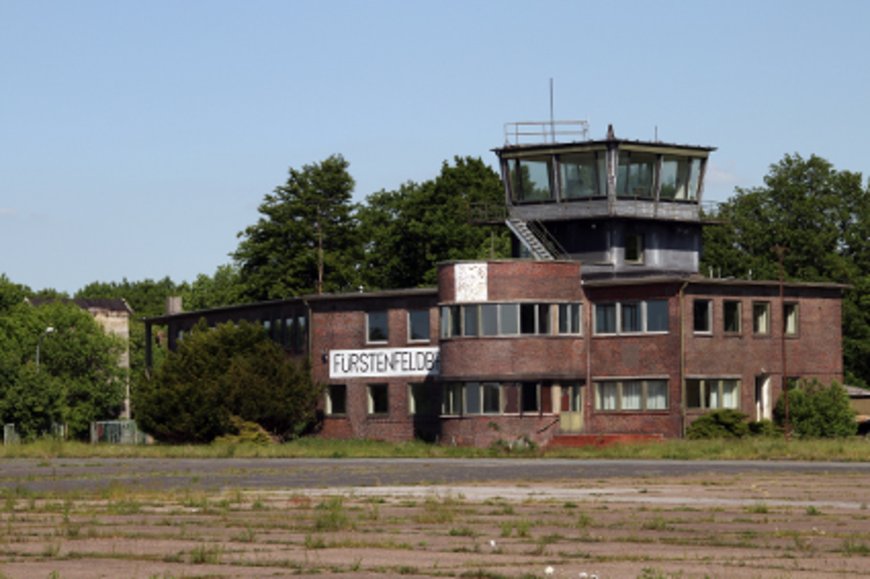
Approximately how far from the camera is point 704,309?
2643 inches

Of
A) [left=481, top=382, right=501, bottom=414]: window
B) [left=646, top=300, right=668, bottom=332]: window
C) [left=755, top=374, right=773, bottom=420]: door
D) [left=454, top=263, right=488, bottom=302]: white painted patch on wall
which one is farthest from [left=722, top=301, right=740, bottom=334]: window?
[left=454, top=263, right=488, bottom=302]: white painted patch on wall

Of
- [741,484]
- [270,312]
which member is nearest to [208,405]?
[270,312]

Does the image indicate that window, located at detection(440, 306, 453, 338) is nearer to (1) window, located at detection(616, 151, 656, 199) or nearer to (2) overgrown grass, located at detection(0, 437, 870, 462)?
(2) overgrown grass, located at detection(0, 437, 870, 462)

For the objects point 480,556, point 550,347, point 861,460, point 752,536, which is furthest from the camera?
point 550,347

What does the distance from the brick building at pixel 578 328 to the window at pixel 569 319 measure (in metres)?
0.08

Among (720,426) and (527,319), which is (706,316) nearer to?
(720,426)

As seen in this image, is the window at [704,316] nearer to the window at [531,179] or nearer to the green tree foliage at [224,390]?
the window at [531,179]

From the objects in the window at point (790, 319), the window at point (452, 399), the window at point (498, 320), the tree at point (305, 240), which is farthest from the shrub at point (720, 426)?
the tree at point (305, 240)

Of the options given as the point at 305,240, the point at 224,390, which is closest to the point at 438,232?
the point at 305,240

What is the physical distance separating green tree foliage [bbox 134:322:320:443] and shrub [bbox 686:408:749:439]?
17201 millimetres

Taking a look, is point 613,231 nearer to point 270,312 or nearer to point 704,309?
point 704,309

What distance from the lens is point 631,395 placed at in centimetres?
6725

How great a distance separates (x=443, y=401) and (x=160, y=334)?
105 m

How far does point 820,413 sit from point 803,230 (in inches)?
1881
